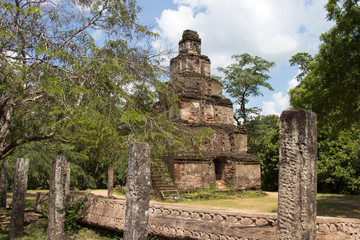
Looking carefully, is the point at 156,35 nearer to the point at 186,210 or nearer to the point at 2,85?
the point at 2,85

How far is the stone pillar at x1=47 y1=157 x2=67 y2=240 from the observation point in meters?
6.50

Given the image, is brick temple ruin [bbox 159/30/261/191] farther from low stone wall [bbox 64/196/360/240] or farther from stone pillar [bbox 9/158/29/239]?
stone pillar [bbox 9/158/29/239]

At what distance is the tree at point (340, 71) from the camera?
9195 millimetres

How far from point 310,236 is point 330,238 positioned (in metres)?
1.44

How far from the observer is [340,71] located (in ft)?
31.3

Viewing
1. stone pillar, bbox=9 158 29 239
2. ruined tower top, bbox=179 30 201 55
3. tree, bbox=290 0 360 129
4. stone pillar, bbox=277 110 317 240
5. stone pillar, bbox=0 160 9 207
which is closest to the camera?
stone pillar, bbox=277 110 317 240

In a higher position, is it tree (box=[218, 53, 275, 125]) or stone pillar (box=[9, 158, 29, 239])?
tree (box=[218, 53, 275, 125])

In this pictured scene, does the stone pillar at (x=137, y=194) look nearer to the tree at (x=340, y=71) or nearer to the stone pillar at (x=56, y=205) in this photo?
the stone pillar at (x=56, y=205)

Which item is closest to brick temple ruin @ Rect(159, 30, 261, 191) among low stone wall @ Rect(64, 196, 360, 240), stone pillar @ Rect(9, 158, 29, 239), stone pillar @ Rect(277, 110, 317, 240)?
low stone wall @ Rect(64, 196, 360, 240)

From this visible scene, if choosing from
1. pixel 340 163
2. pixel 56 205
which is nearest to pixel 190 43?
pixel 340 163

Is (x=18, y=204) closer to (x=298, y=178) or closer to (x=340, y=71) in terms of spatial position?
(x=298, y=178)

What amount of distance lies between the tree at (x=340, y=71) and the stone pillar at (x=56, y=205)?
8405 mm

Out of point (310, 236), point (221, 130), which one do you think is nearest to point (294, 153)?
A: point (310, 236)

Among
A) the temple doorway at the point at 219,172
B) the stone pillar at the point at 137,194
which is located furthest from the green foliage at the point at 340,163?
the stone pillar at the point at 137,194
